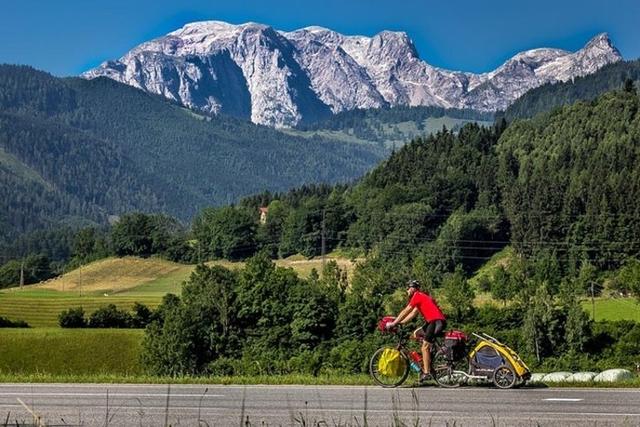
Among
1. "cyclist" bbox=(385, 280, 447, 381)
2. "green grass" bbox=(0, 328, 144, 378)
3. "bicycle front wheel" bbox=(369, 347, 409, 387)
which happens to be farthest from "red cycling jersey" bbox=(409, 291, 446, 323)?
"green grass" bbox=(0, 328, 144, 378)

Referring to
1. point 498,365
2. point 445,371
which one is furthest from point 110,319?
point 498,365

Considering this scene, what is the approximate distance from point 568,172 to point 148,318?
105 m

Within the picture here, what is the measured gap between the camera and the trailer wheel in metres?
19.1

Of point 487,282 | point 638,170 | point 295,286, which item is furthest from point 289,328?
point 638,170

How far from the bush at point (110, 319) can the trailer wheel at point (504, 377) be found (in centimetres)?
9226

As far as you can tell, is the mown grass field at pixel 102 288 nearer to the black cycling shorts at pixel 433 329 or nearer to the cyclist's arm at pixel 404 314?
the cyclist's arm at pixel 404 314

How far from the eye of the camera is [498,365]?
19281mm

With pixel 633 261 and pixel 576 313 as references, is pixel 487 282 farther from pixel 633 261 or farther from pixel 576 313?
pixel 576 313

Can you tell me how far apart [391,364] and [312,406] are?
395cm

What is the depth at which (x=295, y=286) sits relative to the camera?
105875 mm

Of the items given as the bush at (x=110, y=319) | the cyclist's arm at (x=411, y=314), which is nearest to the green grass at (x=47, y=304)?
the bush at (x=110, y=319)

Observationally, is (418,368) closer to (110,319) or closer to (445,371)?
(445,371)

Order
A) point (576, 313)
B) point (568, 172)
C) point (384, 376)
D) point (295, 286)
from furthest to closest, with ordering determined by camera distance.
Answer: point (568, 172) → point (295, 286) → point (576, 313) → point (384, 376)

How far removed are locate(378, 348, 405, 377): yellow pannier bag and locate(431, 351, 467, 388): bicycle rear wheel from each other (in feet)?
2.37
